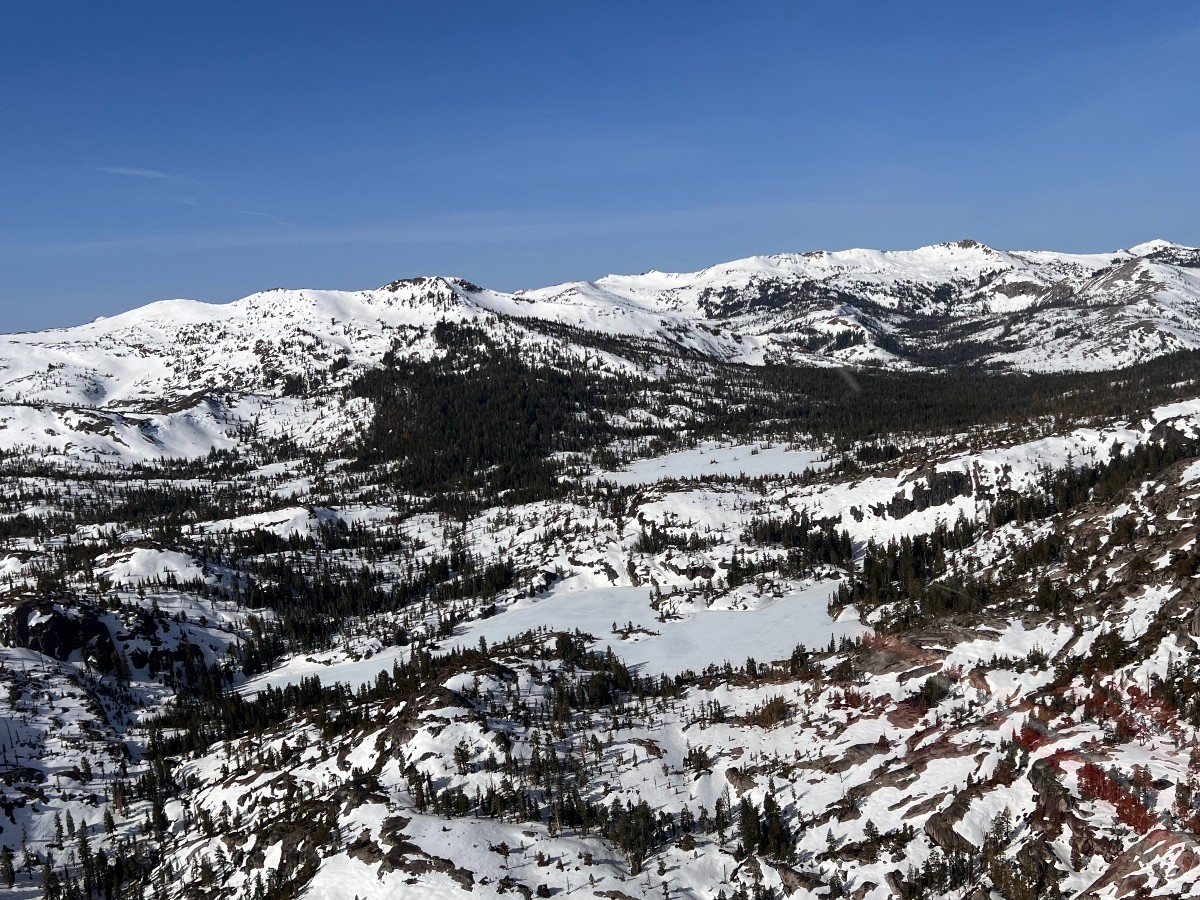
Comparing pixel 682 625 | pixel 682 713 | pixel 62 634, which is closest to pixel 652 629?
pixel 682 625

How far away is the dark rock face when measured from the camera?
12569 centimetres

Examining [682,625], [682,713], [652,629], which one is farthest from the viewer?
[682,625]

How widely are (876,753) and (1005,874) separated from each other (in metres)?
19.0

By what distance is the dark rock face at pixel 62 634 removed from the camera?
412ft

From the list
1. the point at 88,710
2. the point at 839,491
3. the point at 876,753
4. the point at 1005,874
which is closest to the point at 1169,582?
the point at 876,753

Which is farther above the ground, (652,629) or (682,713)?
(682,713)

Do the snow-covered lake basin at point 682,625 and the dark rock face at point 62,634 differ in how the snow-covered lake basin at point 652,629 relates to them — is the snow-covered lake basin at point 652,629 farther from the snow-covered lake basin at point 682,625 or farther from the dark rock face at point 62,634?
the dark rock face at point 62,634

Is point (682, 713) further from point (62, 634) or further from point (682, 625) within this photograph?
point (62, 634)

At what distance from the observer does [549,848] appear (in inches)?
2200

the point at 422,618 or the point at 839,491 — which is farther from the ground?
the point at 839,491

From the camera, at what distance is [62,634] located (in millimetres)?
127562

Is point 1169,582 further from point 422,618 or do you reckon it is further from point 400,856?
point 422,618

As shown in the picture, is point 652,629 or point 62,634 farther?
point 652,629

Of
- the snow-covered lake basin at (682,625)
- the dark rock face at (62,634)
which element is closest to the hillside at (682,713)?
the dark rock face at (62,634)
